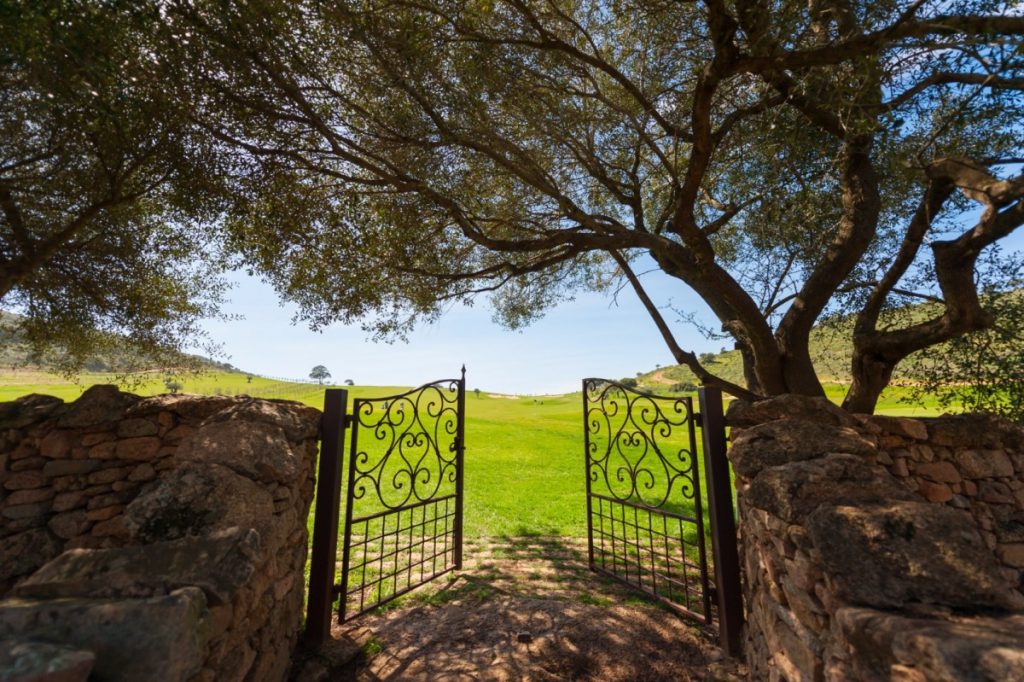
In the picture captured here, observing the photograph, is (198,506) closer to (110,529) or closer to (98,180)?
(110,529)

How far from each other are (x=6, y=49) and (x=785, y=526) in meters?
7.59

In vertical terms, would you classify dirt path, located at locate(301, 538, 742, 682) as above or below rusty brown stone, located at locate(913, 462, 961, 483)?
below

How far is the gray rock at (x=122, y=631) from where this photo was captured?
166 cm

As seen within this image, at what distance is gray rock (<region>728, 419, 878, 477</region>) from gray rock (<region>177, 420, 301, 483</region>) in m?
3.74

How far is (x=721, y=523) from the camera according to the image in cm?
399

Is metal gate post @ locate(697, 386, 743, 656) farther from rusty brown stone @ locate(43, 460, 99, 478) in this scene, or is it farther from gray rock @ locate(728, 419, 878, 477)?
rusty brown stone @ locate(43, 460, 99, 478)

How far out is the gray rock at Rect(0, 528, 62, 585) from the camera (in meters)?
3.60

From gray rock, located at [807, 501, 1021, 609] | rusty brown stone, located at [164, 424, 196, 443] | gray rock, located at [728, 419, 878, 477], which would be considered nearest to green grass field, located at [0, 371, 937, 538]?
rusty brown stone, located at [164, 424, 196, 443]

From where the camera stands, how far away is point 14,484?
3.72 metres

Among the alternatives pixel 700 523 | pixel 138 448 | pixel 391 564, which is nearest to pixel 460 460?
pixel 391 564

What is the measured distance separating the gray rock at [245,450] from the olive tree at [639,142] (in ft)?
10.4

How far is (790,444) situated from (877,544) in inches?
42.5

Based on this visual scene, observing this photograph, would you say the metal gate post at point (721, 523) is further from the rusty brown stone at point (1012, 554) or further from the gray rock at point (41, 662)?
the gray rock at point (41, 662)

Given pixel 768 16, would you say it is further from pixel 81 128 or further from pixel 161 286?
pixel 161 286
